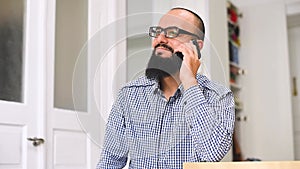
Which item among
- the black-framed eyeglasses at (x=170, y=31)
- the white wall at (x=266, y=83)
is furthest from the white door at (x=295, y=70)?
the black-framed eyeglasses at (x=170, y=31)

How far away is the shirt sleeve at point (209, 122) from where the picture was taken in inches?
37.1

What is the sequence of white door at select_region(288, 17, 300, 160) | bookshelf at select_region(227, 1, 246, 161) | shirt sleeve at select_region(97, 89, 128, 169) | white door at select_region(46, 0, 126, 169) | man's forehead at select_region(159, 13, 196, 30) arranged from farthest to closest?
white door at select_region(288, 17, 300, 160) < bookshelf at select_region(227, 1, 246, 161) < white door at select_region(46, 0, 126, 169) < shirt sleeve at select_region(97, 89, 128, 169) < man's forehead at select_region(159, 13, 196, 30)

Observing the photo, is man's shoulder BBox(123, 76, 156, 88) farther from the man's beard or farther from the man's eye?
the man's eye

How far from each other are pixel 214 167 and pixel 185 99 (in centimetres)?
26

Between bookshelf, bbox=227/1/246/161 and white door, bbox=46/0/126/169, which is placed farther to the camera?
bookshelf, bbox=227/1/246/161

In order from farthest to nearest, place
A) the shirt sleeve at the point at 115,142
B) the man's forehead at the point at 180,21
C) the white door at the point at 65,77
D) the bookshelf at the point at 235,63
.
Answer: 1. the bookshelf at the point at 235,63
2. the white door at the point at 65,77
3. the shirt sleeve at the point at 115,142
4. the man's forehead at the point at 180,21

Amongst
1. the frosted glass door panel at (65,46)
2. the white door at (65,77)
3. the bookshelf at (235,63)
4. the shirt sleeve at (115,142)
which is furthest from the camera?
the bookshelf at (235,63)

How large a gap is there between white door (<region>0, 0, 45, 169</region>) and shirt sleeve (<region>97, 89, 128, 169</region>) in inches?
37.5

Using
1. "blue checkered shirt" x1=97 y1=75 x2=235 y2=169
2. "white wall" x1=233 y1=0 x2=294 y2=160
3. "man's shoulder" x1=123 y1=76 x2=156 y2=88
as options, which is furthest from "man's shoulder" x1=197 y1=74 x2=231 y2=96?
"white wall" x1=233 y1=0 x2=294 y2=160

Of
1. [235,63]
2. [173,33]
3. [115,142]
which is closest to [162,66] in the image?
[173,33]

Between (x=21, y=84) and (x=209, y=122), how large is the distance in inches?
50.2

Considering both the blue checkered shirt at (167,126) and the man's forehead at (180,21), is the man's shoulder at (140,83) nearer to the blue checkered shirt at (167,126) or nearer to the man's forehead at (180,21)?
the blue checkered shirt at (167,126)

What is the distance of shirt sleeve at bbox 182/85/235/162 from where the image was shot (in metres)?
0.94

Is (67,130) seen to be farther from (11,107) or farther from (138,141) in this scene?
(138,141)
